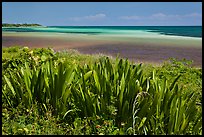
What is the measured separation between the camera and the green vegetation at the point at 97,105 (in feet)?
12.0

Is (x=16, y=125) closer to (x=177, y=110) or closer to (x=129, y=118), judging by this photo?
(x=129, y=118)

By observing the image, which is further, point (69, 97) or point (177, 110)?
point (69, 97)

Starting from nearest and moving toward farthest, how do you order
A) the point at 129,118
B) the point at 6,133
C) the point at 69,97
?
the point at 6,133
the point at 129,118
the point at 69,97

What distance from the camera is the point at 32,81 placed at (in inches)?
165

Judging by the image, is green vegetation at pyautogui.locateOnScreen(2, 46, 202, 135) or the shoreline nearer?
green vegetation at pyautogui.locateOnScreen(2, 46, 202, 135)

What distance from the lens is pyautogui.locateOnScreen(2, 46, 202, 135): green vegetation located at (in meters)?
3.65

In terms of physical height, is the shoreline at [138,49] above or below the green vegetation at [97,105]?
below

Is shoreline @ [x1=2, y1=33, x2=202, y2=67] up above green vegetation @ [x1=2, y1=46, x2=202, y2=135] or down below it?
below

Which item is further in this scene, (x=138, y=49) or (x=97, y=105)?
(x=138, y=49)

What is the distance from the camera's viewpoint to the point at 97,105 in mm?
3840

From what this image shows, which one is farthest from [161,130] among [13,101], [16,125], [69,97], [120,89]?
[13,101]

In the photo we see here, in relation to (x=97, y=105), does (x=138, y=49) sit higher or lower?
lower

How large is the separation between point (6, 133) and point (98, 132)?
35.4 inches

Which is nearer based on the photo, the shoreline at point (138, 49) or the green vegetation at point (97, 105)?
the green vegetation at point (97, 105)
